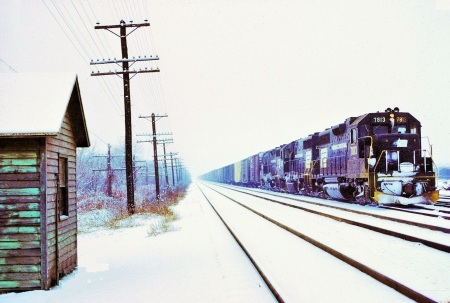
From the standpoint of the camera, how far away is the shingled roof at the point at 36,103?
627cm

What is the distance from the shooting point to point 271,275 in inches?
231

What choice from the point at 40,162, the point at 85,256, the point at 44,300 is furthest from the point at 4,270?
the point at 85,256

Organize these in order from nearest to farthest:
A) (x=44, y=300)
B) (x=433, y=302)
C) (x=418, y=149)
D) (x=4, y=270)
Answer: (x=433, y=302) < (x=44, y=300) < (x=4, y=270) < (x=418, y=149)

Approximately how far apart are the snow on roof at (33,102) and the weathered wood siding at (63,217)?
43 cm

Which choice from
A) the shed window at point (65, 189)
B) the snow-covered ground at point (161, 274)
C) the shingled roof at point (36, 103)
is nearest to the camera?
the snow-covered ground at point (161, 274)

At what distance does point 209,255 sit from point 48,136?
3976mm

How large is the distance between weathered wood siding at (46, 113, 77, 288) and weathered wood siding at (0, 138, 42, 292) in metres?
0.20

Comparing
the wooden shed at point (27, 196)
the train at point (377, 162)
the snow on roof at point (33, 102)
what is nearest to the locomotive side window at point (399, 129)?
the train at point (377, 162)

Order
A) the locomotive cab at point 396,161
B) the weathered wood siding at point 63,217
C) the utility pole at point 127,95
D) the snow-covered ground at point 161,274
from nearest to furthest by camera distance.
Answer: the snow-covered ground at point 161,274, the weathered wood siding at point 63,217, the locomotive cab at point 396,161, the utility pole at point 127,95

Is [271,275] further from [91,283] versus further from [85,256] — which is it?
[85,256]

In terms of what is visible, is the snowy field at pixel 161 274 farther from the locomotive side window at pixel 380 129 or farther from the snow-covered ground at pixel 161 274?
the locomotive side window at pixel 380 129

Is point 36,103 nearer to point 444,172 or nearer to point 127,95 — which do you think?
point 127,95

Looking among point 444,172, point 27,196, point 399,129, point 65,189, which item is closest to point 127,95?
point 65,189

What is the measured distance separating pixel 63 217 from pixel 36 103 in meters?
2.25
